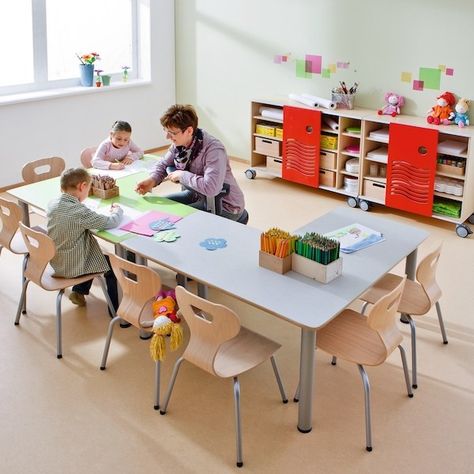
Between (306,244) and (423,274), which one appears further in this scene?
(423,274)

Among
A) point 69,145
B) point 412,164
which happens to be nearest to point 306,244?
point 412,164

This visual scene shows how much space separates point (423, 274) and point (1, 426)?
7.20 ft

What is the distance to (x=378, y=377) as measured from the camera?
3672 mm

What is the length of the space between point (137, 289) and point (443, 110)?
10.9 feet

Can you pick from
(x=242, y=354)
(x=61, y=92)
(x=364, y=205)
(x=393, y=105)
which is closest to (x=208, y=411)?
(x=242, y=354)

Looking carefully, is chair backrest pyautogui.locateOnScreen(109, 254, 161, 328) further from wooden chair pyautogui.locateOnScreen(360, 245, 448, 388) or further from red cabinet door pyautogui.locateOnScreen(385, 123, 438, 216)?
red cabinet door pyautogui.locateOnScreen(385, 123, 438, 216)

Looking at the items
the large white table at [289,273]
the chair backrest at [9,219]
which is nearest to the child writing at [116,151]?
the chair backrest at [9,219]

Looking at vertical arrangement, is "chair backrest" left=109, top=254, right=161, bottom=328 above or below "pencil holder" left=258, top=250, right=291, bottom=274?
below

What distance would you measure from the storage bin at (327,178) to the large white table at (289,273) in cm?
222

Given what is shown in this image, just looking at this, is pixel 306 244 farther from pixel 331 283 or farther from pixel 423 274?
pixel 423 274

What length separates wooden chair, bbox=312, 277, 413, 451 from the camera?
121 inches

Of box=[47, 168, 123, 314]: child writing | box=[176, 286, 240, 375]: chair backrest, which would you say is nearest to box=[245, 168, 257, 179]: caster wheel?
box=[47, 168, 123, 314]: child writing

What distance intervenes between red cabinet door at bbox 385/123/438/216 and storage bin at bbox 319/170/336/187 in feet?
1.95

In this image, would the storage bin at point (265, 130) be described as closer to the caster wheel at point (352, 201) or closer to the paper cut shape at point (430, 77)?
the caster wheel at point (352, 201)
